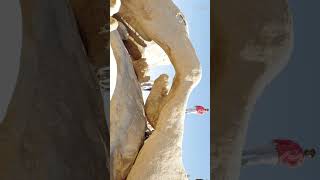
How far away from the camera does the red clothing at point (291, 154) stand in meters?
0.51

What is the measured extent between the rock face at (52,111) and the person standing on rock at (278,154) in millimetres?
225

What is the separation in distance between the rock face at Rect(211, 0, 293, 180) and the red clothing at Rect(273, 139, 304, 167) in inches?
2.0

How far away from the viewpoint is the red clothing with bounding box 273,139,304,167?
51 cm

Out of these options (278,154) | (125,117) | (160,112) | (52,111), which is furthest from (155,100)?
(278,154)

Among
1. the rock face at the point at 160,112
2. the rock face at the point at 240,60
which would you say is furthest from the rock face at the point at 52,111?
the rock face at the point at 160,112

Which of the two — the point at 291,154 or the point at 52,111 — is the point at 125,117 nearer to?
the point at 52,111

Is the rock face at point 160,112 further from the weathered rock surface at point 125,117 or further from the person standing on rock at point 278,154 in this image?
the person standing on rock at point 278,154

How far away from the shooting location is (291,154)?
0.51 m

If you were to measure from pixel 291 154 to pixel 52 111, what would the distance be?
1.13 ft

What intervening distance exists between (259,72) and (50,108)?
1.02 feet

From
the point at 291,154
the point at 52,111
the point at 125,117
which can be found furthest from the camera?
the point at 125,117

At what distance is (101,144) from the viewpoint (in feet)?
2.07

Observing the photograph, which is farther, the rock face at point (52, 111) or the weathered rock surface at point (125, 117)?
the weathered rock surface at point (125, 117)

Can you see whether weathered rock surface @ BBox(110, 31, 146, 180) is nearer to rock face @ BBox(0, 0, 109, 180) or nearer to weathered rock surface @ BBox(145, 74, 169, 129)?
weathered rock surface @ BBox(145, 74, 169, 129)
